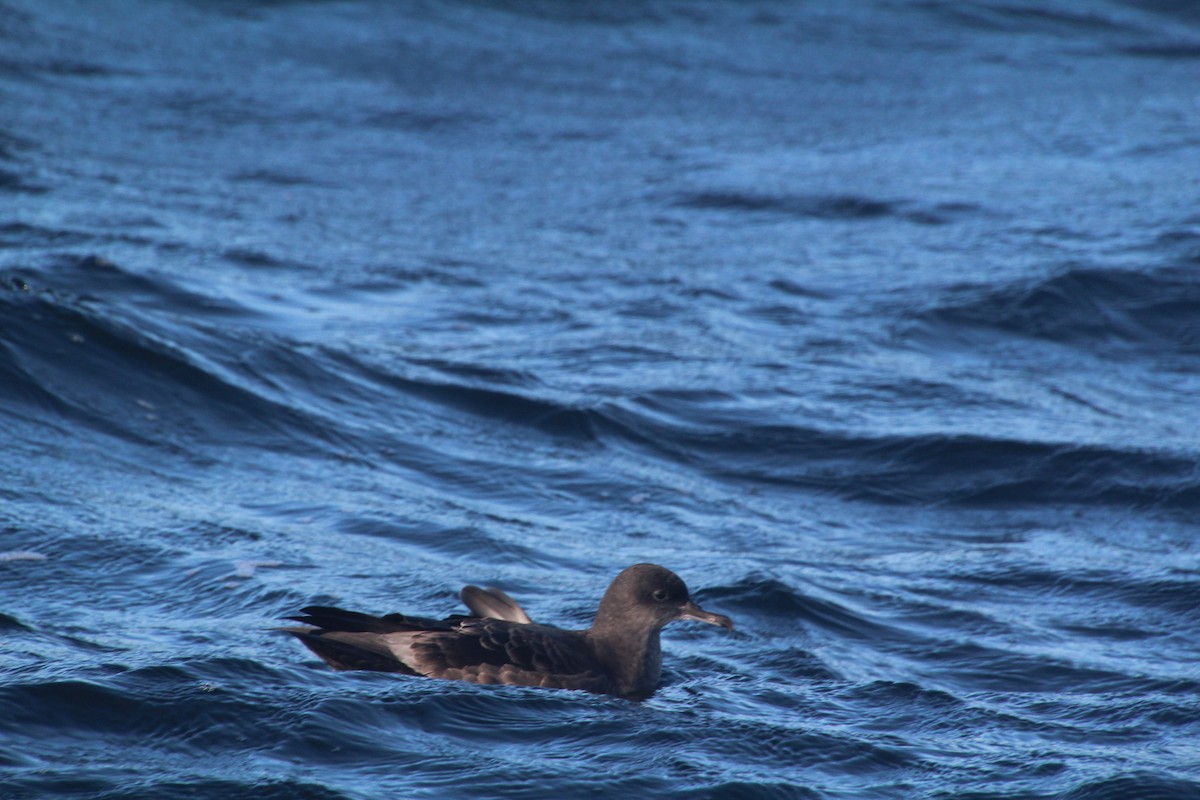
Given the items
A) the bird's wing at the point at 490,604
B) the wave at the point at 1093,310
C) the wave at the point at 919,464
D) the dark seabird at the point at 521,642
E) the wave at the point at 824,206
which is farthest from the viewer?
the wave at the point at 824,206

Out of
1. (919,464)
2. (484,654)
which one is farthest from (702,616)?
(919,464)

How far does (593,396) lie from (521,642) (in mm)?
4688

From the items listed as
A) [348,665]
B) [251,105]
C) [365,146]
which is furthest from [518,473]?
[251,105]

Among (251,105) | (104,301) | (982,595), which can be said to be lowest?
(982,595)

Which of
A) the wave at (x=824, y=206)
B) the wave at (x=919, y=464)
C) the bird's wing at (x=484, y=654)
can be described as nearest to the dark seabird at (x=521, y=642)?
the bird's wing at (x=484, y=654)

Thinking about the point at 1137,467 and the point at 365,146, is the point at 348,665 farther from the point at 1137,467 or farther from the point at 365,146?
the point at 365,146

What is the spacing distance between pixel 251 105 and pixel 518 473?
9363 millimetres

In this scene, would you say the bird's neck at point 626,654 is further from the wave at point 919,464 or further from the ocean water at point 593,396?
the wave at point 919,464

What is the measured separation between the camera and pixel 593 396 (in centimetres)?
1038

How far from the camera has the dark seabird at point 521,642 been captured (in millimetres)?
5723

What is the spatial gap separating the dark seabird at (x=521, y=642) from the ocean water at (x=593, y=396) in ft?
0.31

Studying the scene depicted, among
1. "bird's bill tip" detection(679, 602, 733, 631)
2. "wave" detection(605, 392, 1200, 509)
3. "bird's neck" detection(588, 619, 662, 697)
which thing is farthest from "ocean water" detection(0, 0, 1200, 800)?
"bird's bill tip" detection(679, 602, 733, 631)

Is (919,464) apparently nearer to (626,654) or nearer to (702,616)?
(702,616)

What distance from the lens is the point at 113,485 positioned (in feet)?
26.3
